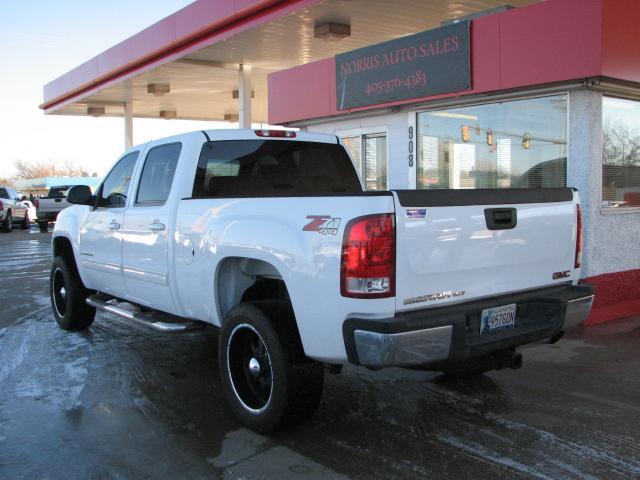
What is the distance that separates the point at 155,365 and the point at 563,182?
18.6ft

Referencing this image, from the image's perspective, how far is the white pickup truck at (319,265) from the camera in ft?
11.7

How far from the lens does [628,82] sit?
777cm

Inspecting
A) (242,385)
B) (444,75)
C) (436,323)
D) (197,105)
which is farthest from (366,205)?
(197,105)

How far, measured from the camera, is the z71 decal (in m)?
3.62

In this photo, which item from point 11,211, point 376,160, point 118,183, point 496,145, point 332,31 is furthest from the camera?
point 11,211

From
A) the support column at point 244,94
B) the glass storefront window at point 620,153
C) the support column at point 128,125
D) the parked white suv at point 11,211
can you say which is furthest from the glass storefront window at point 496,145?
the parked white suv at point 11,211

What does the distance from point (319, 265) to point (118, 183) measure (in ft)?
11.8

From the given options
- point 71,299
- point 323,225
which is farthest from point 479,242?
point 71,299

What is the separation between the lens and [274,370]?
13.3 ft

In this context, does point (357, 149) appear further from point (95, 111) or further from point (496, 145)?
point (95, 111)

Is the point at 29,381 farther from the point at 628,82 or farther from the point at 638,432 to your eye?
the point at 628,82

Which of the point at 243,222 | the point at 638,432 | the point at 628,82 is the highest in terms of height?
the point at 628,82

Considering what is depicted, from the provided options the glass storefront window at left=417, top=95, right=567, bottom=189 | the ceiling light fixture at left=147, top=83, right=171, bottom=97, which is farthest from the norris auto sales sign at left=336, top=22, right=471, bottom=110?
the ceiling light fixture at left=147, top=83, right=171, bottom=97

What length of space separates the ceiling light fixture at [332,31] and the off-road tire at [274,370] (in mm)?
9546
